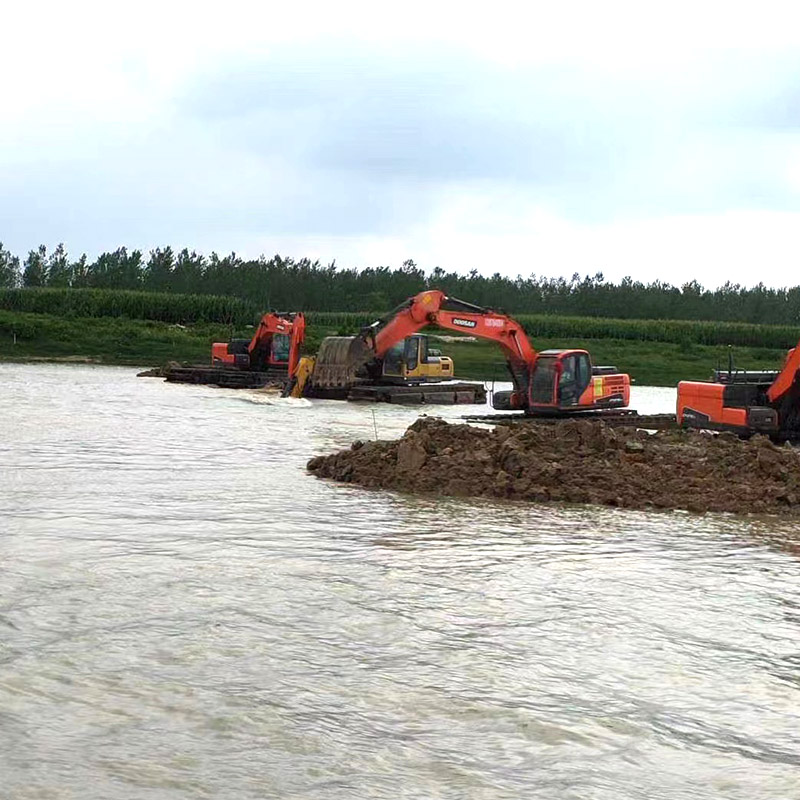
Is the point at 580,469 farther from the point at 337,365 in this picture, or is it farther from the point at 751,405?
the point at 337,365

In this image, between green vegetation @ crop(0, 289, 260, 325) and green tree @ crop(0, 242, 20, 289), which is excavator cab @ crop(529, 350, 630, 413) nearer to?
green vegetation @ crop(0, 289, 260, 325)

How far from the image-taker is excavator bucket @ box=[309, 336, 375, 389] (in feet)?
105

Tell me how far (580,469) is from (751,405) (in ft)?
20.0

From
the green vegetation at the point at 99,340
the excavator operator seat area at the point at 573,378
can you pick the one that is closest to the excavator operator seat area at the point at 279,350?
the green vegetation at the point at 99,340

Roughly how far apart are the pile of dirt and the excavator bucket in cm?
1600

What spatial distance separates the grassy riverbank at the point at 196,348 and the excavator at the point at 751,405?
27.3 meters

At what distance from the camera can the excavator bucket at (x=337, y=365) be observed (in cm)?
3203

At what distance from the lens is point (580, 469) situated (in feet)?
47.4

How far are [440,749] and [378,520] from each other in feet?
21.7

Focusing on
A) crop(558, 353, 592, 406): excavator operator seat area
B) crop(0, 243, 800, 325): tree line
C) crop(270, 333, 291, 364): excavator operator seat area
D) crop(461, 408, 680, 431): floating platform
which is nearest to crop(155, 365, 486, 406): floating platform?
crop(270, 333, 291, 364): excavator operator seat area

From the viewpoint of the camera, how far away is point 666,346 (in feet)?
207

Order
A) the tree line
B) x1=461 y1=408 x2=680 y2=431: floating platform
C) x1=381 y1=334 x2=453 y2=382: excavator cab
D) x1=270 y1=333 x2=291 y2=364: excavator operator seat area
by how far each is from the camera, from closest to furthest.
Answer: x1=461 y1=408 x2=680 y2=431: floating platform
x1=381 y1=334 x2=453 y2=382: excavator cab
x1=270 y1=333 x2=291 y2=364: excavator operator seat area
the tree line

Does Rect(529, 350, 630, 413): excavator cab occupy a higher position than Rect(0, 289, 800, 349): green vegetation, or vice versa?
Rect(0, 289, 800, 349): green vegetation

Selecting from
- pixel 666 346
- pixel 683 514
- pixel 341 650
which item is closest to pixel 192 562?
pixel 341 650
